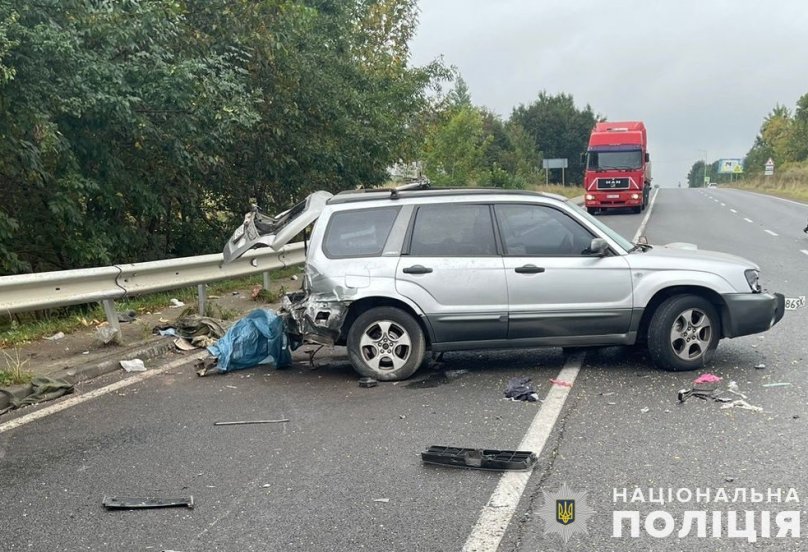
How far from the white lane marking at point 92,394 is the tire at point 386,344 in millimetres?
2135

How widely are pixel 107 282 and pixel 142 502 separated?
15.0 feet

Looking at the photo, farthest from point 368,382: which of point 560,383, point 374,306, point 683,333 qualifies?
point 683,333

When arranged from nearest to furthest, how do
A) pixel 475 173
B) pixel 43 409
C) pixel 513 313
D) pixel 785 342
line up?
pixel 43 409 → pixel 513 313 → pixel 785 342 → pixel 475 173

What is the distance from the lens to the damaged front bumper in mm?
6766

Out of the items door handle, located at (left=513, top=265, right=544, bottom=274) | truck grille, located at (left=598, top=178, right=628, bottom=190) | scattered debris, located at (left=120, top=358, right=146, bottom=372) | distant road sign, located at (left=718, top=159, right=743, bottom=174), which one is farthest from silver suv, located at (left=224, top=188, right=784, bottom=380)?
distant road sign, located at (left=718, top=159, right=743, bottom=174)

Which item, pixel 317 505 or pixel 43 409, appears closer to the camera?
pixel 317 505

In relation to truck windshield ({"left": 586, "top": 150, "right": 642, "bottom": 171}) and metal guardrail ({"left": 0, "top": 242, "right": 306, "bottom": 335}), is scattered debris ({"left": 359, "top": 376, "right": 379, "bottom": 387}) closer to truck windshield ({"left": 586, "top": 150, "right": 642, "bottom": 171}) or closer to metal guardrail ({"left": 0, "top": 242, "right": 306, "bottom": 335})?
metal guardrail ({"left": 0, "top": 242, "right": 306, "bottom": 335})

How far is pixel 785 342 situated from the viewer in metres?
7.62

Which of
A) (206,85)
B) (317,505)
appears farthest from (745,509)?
(206,85)

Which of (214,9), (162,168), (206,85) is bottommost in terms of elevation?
(162,168)

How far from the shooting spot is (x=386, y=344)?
6.72 metres

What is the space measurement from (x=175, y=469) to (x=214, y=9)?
29.7 ft

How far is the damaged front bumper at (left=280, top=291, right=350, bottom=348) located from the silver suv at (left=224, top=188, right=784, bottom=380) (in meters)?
0.01

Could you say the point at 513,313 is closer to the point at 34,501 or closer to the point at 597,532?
the point at 597,532
